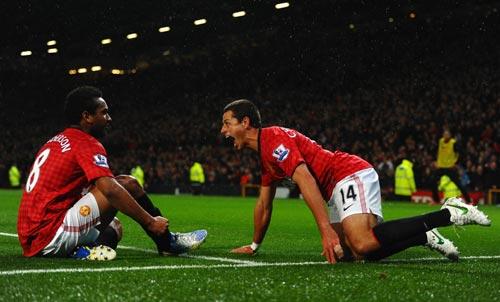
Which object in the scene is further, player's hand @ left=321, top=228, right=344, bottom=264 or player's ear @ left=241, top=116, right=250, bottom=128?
player's ear @ left=241, top=116, right=250, bottom=128

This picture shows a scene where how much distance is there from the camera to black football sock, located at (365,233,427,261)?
18.0 feet

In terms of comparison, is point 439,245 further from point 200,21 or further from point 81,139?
point 200,21

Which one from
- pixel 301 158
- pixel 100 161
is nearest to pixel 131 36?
pixel 100 161

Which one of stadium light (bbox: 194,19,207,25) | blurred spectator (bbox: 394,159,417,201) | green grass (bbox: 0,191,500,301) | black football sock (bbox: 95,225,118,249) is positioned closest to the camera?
green grass (bbox: 0,191,500,301)

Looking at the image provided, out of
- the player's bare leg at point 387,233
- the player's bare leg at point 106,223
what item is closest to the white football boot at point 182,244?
the player's bare leg at point 106,223

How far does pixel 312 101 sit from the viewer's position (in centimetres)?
3578

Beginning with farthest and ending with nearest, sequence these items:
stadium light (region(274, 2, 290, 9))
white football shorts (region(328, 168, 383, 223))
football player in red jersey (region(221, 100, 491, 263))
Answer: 1. stadium light (region(274, 2, 290, 9))
2. white football shorts (region(328, 168, 383, 223))
3. football player in red jersey (region(221, 100, 491, 263))

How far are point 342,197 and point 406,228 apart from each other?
54cm

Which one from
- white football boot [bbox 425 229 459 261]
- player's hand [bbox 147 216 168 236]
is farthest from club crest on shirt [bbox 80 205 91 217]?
white football boot [bbox 425 229 459 261]

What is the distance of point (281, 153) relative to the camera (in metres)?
5.56

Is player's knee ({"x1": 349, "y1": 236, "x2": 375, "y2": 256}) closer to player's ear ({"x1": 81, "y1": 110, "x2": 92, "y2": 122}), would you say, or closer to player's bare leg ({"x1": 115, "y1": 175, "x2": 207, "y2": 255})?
player's bare leg ({"x1": 115, "y1": 175, "x2": 207, "y2": 255})

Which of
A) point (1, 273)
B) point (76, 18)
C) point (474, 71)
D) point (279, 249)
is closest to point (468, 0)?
point (474, 71)

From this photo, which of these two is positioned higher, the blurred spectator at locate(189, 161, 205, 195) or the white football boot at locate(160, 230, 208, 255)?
the blurred spectator at locate(189, 161, 205, 195)

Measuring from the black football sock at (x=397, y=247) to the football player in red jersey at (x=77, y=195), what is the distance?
4.95 ft
